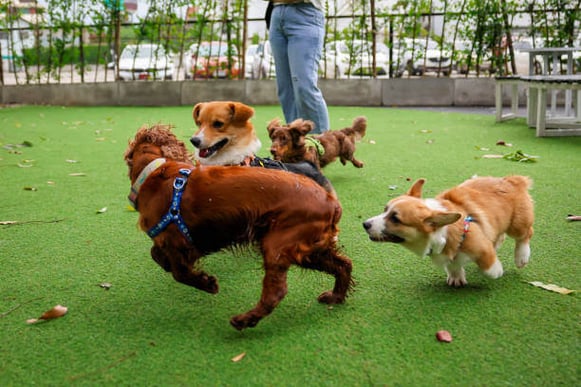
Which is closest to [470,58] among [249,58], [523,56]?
[523,56]

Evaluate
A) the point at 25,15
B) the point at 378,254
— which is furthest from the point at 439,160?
the point at 25,15

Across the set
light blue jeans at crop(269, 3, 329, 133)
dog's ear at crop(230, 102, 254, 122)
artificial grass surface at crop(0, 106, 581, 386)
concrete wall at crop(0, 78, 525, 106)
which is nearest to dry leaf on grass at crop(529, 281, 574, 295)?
artificial grass surface at crop(0, 106, 581, 386)

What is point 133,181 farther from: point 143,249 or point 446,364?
point 446,364

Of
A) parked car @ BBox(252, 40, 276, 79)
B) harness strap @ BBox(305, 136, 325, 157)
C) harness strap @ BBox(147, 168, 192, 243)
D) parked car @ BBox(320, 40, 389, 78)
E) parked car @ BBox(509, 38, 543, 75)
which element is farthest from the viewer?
parked car @ BBox(252, 40, 276, 79)

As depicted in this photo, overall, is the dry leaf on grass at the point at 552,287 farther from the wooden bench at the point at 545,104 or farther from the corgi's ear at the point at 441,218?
the wooden bench at the point at 545,104

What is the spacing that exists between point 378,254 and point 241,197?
1092 millimetres

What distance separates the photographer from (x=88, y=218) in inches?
151

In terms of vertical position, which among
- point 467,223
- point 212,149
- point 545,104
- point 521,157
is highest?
point 545,104

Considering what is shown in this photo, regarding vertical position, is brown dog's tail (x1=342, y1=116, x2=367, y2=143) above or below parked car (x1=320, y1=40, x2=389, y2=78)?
below

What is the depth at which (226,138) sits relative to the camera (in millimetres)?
3621

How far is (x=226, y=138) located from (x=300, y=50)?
5.75 ft

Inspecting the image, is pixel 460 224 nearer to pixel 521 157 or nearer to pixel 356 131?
pixel 356 131

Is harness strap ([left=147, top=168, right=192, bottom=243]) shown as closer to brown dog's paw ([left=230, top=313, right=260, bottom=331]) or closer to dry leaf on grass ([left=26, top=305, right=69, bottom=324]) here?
brown dog's paw ([left=230, top=313, right=260, bottom=331])

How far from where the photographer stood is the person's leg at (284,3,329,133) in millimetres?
5008
